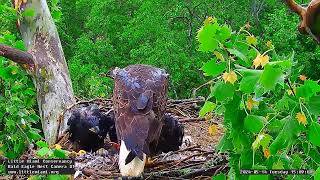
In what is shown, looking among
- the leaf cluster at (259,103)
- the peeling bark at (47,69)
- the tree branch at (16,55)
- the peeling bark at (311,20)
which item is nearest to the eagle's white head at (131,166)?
the leaf cluster at (259,103)

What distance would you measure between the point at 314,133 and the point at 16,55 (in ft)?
11.8

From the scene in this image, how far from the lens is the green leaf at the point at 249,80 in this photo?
1.82 m

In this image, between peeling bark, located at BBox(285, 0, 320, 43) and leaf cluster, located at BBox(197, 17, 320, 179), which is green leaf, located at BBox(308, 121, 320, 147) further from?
peeling bark, located at BBox(285, 0, 320, 43)

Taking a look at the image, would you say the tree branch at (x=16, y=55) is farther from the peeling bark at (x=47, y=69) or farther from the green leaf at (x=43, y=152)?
the green leaf at (x=43, y=152)

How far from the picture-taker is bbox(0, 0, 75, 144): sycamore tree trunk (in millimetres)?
5043

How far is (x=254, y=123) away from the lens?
1.97m

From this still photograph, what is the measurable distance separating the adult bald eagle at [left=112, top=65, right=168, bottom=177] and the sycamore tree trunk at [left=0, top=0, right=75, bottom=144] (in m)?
1.33

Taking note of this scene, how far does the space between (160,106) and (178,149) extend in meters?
0.71

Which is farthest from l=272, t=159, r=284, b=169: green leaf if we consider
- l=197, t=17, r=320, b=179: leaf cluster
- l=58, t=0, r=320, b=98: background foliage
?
l=58, t=0, r=320, b=98: background foliage

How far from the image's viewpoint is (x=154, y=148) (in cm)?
377

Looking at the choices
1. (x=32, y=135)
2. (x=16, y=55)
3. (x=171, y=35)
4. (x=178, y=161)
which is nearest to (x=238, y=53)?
(x=178, y=161)

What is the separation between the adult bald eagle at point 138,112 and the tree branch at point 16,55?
4.27 feet

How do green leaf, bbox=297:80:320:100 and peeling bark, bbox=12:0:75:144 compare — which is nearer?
green leaf, bbox=297:80:320:100

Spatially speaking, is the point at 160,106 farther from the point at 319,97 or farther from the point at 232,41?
the point at 319,97
